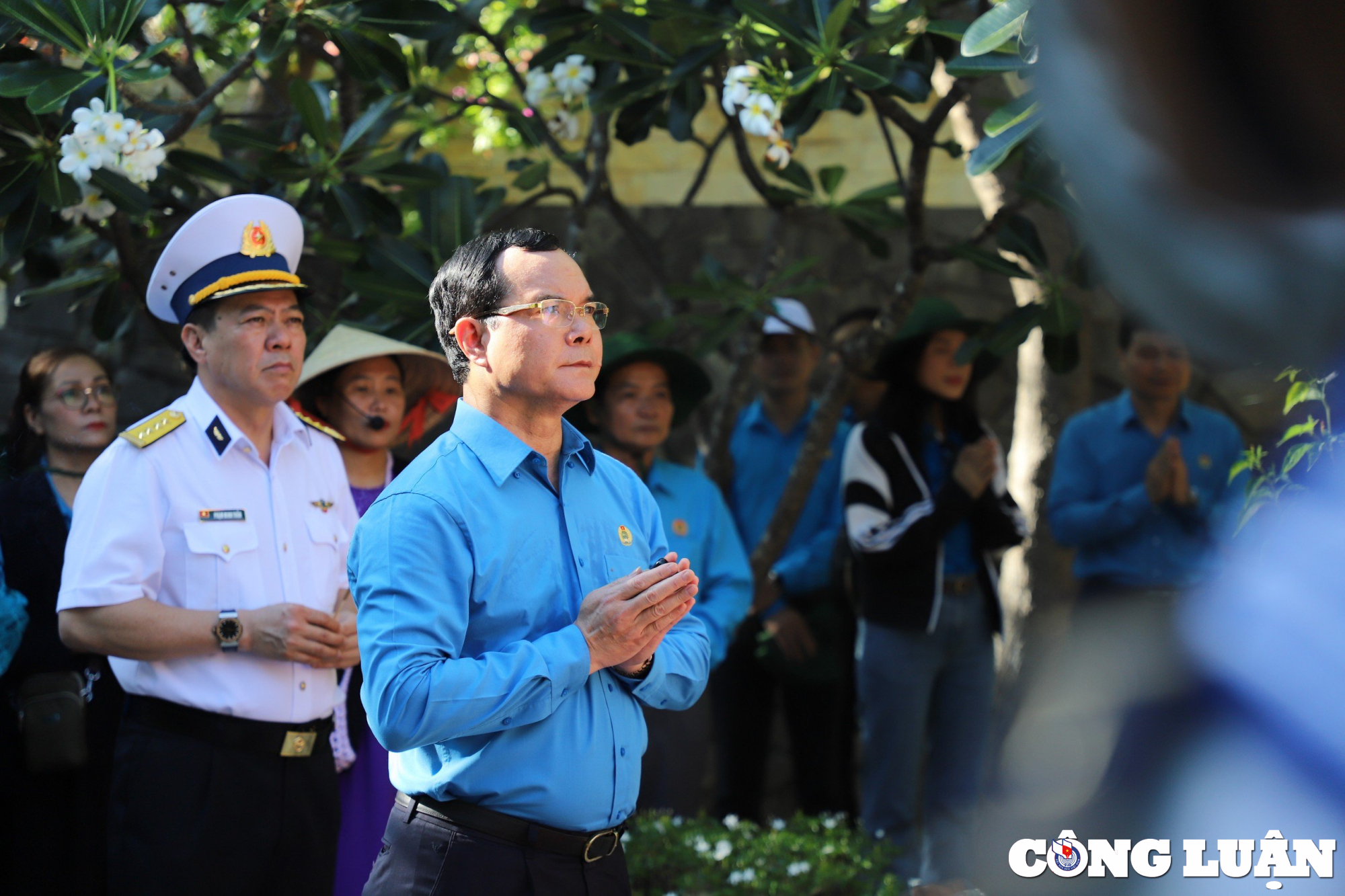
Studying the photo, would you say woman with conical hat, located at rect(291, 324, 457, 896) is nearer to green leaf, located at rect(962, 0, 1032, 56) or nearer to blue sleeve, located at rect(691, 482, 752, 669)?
blue sleeve, located at rect(691, 482, 752, 669)

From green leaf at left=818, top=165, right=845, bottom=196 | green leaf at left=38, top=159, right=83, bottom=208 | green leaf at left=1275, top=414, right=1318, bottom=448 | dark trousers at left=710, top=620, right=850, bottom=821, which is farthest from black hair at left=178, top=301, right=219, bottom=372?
dark trousers at left=710, top=620, right=850, bottom=821

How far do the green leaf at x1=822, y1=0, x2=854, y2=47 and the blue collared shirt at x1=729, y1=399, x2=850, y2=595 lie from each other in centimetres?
176

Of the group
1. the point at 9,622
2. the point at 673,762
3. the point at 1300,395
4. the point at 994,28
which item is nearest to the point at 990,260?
the point at 994,28

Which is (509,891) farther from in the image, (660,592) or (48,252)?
(48,252)

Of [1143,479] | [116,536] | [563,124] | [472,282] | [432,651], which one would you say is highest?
[563,124]

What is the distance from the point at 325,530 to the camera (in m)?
2.70

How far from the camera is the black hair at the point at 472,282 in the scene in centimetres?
190

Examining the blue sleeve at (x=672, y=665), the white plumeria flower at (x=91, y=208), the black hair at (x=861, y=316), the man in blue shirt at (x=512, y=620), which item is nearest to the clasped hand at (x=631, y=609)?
the man in blue shirt at (x=512, y=620)

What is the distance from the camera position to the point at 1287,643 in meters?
0.46

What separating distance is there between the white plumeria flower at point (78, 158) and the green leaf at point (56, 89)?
78 millimetres

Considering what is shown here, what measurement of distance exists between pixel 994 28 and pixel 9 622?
235cm

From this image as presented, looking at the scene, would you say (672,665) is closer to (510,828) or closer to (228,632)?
(510,828)

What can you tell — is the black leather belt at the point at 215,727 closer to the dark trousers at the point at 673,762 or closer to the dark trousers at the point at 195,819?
the dark trousers at the point at 195,819

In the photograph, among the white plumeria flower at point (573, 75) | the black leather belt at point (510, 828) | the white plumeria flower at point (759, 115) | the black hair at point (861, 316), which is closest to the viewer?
the black leather belt at point (510, 828)
